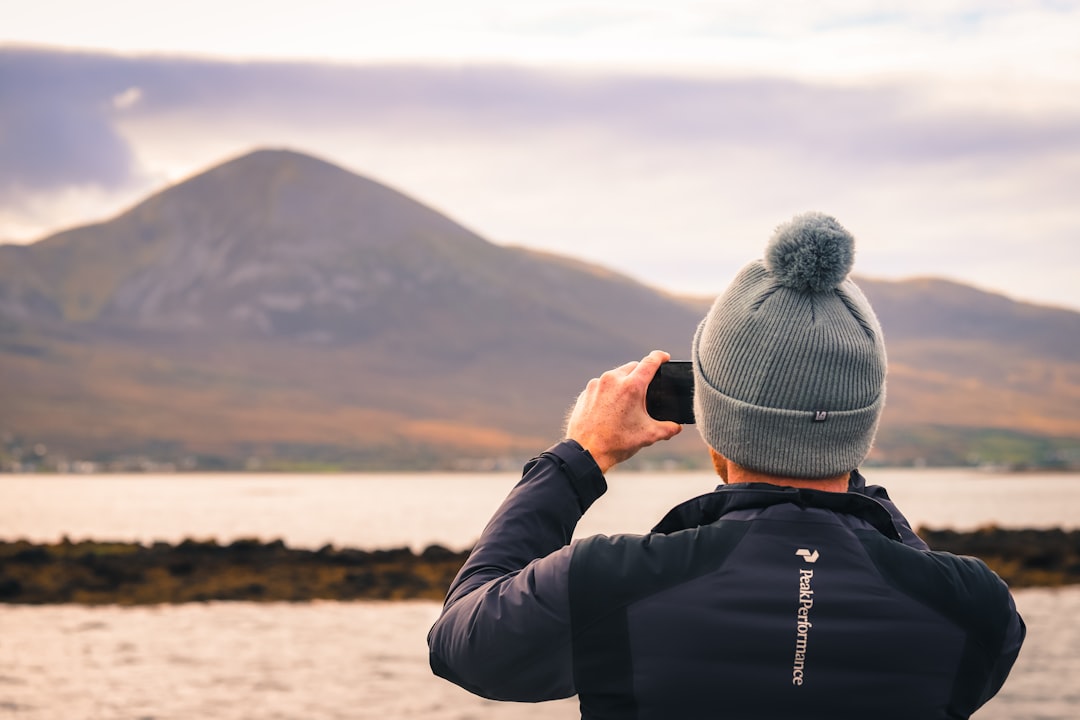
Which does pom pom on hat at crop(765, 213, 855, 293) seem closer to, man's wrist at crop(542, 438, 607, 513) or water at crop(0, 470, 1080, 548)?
man's wrist at crop(542, 438, 607, 513)

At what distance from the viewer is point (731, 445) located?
2.51 m

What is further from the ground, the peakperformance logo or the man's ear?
the man's ear

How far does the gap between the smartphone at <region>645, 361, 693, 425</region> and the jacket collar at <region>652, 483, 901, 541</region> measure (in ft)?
0.87

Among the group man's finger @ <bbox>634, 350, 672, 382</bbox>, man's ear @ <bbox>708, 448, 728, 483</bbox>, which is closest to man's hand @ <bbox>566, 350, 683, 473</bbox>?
man's finger @ <bbox>634, 350, 672, 382</bbox>

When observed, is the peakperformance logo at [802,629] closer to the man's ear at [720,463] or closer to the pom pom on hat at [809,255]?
the man's ear at [720,463]

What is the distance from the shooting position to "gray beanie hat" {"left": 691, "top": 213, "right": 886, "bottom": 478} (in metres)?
2.42

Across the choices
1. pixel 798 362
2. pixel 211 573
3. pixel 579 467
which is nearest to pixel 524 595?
pixel 579 467

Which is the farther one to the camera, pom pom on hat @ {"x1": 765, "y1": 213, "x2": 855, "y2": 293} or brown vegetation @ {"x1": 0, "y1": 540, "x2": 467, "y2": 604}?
brown vegetation @ {"x1": 0, "y1": 540, "x2": 467, "y2": 604}

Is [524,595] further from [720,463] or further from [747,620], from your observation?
[720,463]

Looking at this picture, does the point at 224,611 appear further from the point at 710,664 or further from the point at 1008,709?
the point at 710,664

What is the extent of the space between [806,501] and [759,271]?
49 centimetres

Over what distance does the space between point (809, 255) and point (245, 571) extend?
132 feet

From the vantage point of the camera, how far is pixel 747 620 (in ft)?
7.63

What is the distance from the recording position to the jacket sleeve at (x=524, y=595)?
233cm
